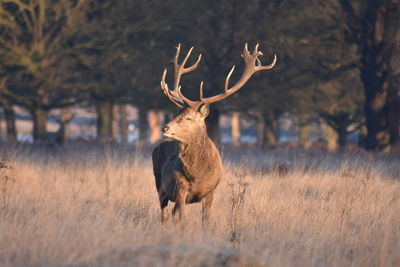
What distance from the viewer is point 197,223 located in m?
8.12

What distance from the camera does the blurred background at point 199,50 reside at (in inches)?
830

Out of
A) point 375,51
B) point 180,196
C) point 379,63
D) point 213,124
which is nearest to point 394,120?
point 379,63

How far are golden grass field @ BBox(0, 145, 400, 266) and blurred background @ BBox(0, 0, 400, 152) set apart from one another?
817 cm

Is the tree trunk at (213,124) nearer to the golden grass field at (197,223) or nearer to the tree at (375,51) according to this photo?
the tree at (375,51)

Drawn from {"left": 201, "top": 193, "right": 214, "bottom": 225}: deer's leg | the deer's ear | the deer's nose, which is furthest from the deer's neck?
the deer's nose

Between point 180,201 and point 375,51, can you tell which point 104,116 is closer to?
point 375,51

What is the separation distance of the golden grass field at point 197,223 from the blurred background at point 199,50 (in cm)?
817

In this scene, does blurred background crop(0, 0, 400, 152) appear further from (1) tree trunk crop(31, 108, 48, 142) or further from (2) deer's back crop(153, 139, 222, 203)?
(2) deer's back crop(153, 139, 222, 203)

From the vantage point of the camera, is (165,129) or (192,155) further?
(192,155)

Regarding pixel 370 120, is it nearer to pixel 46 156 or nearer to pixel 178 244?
pixel 46 156

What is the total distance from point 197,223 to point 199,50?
51.1ft

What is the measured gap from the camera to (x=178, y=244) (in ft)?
21.1

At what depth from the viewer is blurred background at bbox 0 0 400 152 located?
69.2ft

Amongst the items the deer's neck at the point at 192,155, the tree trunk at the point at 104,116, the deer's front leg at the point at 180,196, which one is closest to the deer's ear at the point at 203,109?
the deer's neck at the point at 192,155
